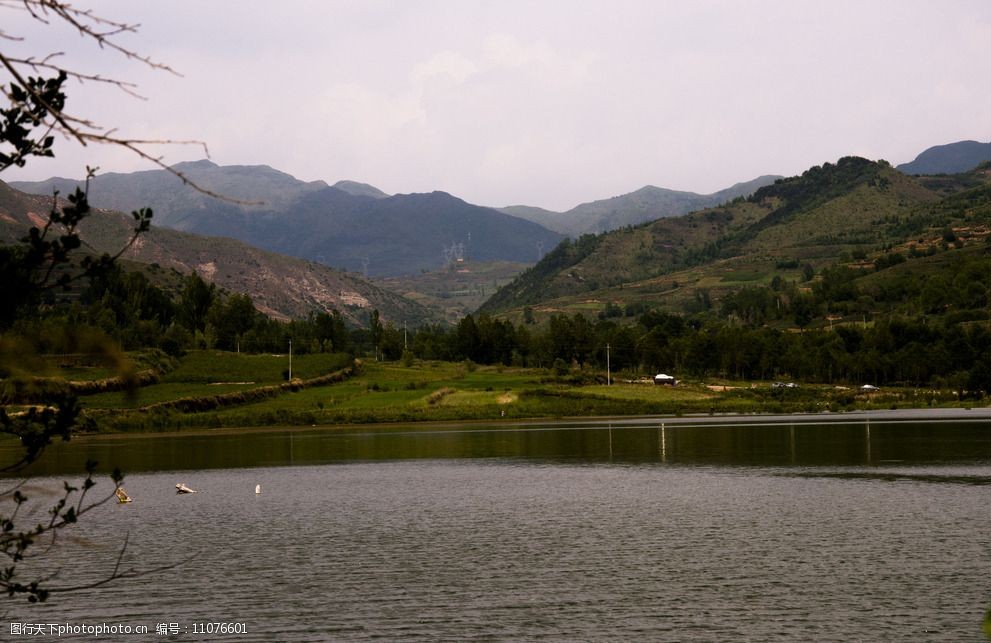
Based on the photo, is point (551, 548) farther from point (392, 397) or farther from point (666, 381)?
point (666, 381)

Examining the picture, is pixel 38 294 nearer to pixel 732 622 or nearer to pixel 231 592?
pixel 732 622

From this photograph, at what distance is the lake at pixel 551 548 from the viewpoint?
30.9 m

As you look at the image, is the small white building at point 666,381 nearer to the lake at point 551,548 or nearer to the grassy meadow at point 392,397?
the grassy meadow at point 392,397

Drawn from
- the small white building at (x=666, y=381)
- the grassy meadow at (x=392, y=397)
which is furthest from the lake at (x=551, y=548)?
the small white building at (x=666, y=381)

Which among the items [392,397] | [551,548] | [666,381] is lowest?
[551,548]

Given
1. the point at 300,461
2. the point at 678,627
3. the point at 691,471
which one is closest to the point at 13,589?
the point at 678,627

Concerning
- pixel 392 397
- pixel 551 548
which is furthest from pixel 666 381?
pixel 551 548

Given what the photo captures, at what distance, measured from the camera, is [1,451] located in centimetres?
10200

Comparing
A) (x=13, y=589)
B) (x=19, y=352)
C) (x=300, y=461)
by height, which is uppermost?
(x=19, y=352)

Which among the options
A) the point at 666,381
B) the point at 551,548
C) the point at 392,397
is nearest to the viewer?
the point at 551,548

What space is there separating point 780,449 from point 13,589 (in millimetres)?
89286

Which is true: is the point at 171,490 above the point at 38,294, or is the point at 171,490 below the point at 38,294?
below

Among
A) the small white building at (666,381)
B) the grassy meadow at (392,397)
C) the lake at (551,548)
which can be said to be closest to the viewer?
the lake at (551,548)

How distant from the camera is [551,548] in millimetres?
44094
